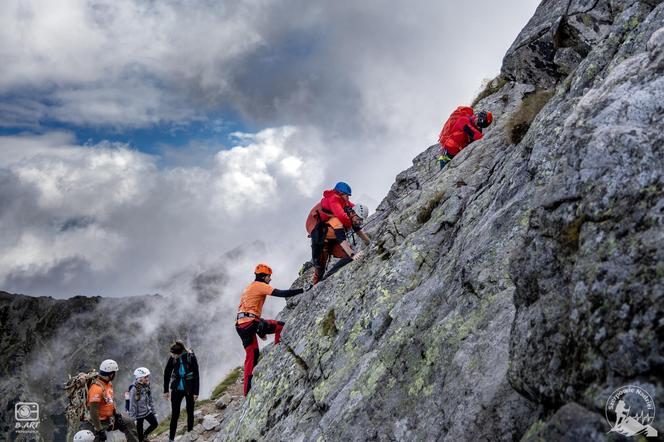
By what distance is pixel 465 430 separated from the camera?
666 centimetres

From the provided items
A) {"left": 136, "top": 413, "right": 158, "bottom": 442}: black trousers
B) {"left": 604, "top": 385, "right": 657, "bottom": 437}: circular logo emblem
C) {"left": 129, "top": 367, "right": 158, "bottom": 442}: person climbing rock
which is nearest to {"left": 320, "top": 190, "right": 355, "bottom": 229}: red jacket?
{"left": 129, "top": 367, "right": 158, "bottom": 442}: person climbing rock

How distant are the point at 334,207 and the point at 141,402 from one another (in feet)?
36.3

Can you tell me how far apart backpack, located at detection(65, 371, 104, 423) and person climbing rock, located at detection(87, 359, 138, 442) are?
23cm

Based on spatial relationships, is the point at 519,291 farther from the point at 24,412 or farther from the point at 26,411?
the point at 24,412

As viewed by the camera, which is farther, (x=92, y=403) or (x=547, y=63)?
(x=547, y=63)

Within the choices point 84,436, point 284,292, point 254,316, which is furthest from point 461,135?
point 84,436

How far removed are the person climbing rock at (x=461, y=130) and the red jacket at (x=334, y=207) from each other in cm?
503

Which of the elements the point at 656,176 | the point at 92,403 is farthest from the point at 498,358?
the point at 92,403

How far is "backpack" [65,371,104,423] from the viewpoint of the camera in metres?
17.2

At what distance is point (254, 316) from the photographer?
17469mm

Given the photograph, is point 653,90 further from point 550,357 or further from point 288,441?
point 288,441

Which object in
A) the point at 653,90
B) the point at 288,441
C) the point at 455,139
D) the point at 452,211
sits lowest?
the point at 288,441

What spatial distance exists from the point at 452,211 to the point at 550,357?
839cm

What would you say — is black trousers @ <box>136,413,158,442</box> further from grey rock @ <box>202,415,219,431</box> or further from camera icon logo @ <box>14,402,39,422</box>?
camera icon logo @ <box>14,402,39,422</box>
